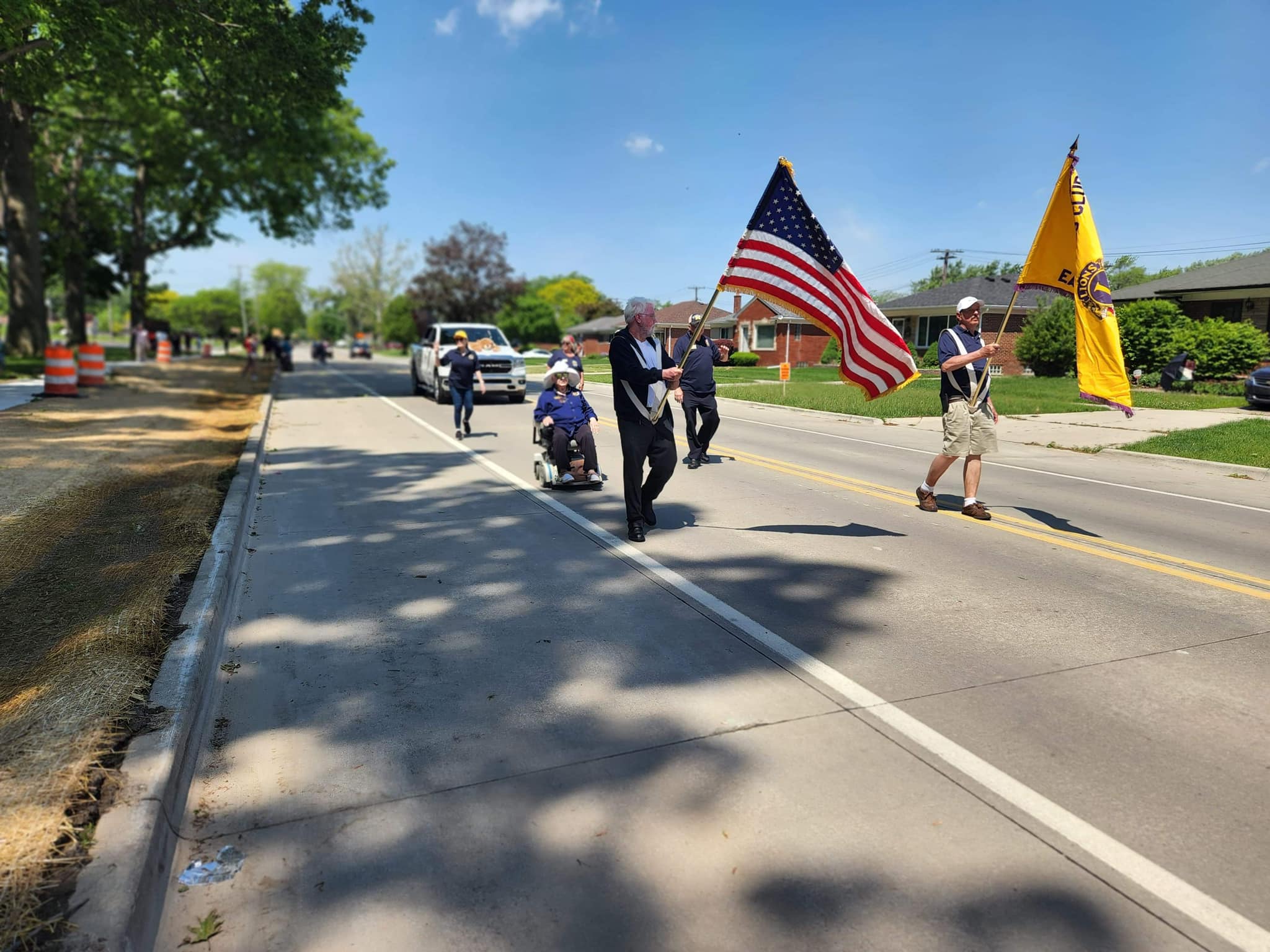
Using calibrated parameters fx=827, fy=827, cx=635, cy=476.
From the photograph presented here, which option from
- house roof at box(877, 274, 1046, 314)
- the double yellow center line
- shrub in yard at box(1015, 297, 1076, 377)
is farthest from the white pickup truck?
house roof at box(877, 274, 1046, 314)

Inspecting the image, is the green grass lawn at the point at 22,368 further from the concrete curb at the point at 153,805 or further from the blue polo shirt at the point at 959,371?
the blue polo shirt at the point at 959,371

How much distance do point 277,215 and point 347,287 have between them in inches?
3113

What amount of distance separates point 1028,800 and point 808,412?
18135 millimetres

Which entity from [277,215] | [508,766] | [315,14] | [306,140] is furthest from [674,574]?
[277,215]

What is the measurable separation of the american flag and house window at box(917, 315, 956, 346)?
3995 centimetres

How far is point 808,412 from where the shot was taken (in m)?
20.8

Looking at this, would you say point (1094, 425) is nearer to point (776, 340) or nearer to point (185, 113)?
point (185, 113)

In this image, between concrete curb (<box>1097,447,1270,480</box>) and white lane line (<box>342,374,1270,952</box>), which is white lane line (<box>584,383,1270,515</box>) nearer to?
concrete curb (<box>1097,447,1270,480</box>)

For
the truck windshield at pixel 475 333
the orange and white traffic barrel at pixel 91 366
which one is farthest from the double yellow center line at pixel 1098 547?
the orange and white traffic barrel at pixel 91 366

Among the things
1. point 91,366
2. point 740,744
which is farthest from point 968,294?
point 740,744

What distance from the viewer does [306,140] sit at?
2612 centimetres

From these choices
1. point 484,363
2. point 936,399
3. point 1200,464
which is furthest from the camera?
point 936,399

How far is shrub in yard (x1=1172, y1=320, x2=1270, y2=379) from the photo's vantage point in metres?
24.8

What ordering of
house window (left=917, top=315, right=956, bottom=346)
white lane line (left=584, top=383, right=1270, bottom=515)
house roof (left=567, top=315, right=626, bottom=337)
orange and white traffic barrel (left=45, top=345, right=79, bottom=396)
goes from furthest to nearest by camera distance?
house roof (left=567, top=315, right=626, bottom=337) < house window (left=917, top=315, right=956, bottom=346) < orange and white traffic barrel (left=45, top=345, right=79, bottom=396) < white lane line (left=584, top=383, right=1270, bottom=515)
